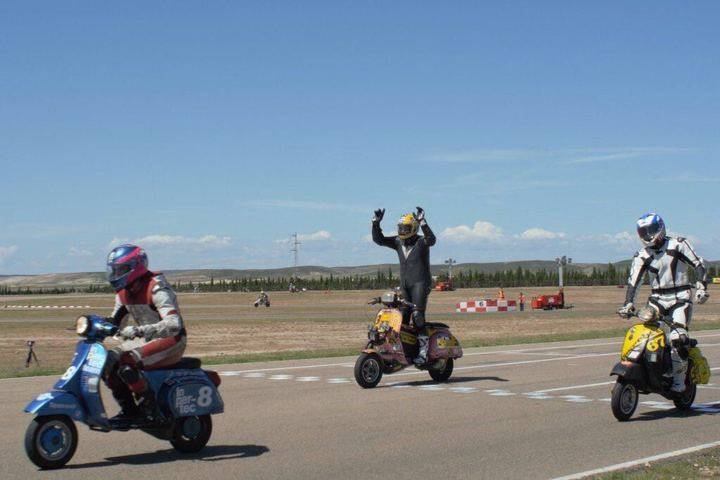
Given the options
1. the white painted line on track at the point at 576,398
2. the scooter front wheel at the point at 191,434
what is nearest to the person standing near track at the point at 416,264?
the white painted line on track at the point at 576,398

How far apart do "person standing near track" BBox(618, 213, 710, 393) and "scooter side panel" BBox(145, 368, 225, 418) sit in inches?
192

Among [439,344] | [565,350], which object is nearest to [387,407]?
[439,344]

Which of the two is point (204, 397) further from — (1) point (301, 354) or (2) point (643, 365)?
(1) point (301, 354)

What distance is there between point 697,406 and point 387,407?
145 inches

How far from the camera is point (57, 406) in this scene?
7844 mm

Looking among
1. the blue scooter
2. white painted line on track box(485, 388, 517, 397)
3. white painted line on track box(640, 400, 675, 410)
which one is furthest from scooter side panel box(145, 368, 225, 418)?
white painted line on track box(640, 400, 675, 410)

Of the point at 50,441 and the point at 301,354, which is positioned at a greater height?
the point at 50,441

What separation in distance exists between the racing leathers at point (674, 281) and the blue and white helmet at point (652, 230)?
0.29ft

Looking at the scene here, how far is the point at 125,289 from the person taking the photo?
8.77 m

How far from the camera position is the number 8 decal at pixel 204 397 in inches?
345

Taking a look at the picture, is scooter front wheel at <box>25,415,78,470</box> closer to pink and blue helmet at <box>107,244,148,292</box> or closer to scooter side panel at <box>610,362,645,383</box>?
pink and blue helmet at <box>107,244,148,292</box>

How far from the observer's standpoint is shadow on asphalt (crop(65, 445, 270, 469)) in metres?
8.52

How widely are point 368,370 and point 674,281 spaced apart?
4461 millimetres

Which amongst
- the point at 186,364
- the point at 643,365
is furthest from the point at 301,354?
the point at 186,364
